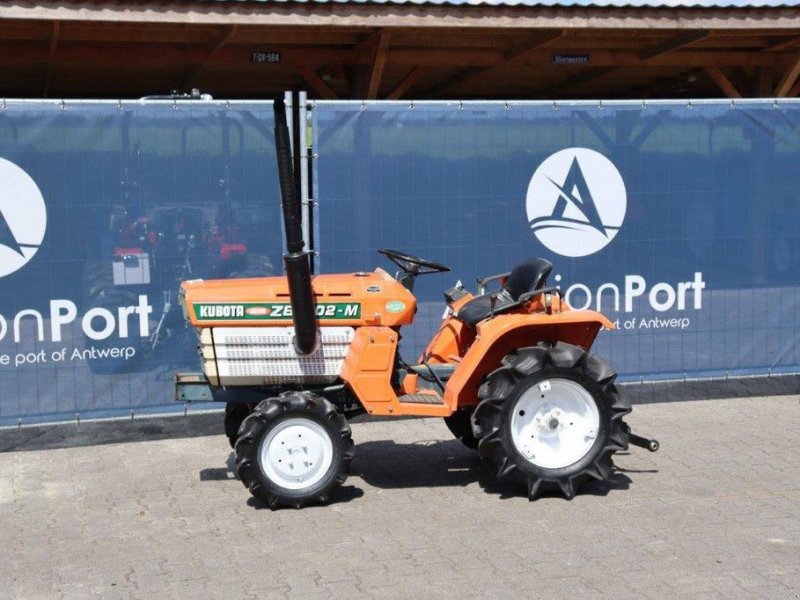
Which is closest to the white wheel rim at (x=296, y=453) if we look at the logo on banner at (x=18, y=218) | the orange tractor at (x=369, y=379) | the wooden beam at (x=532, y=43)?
the orange tractor at (x=369, y=379)

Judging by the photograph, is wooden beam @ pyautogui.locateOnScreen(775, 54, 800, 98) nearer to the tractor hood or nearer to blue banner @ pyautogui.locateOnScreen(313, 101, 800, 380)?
blue banner @ pyautogui.locateOnScreen(313, 101, 800, 380)

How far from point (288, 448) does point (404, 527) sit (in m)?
0.81

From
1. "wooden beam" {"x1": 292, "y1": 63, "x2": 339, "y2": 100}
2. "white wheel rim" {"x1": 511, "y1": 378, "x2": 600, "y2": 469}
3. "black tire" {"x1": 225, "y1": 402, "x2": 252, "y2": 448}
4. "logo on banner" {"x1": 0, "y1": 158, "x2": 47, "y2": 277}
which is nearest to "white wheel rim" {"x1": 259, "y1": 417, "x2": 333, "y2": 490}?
"black tire" {"x1": 225, "y1": 402, "x2": 252, "y2": 448}

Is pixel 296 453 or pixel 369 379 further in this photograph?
pixel 369 379

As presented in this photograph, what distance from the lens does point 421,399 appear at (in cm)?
636

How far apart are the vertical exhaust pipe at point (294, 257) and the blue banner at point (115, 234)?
1580 millimetres

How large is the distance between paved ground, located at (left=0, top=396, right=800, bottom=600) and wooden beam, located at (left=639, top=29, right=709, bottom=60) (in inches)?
182

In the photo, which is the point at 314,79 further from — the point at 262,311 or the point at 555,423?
the point at 555,423

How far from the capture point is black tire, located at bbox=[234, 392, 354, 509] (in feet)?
19.4

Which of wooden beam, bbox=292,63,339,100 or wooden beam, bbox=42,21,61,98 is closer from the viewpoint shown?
wooden beam, bbox=42,21,61,98

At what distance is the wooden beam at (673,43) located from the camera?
10.7 m

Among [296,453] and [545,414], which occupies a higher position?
[545,414]

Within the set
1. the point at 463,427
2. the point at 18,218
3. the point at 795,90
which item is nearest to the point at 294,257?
the point at 463,427

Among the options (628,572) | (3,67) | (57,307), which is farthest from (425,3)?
(3,67)
